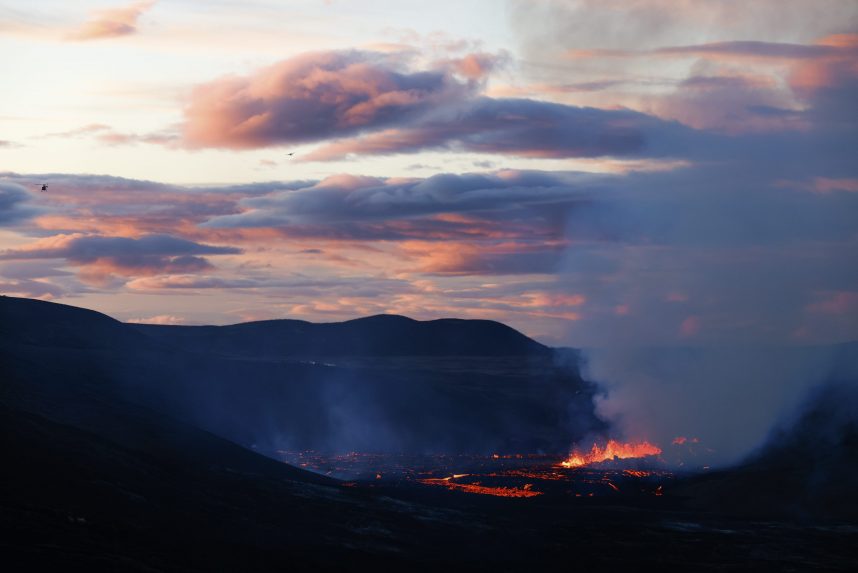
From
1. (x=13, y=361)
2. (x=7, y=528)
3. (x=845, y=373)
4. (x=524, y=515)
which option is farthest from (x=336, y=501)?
(x=845, y=373)

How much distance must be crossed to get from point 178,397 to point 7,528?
106m

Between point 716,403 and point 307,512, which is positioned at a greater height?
point 716,403

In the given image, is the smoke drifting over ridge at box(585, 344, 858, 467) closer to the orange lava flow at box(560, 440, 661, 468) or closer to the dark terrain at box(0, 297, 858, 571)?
the orange lava flow at box(560, 440, 661, 468)

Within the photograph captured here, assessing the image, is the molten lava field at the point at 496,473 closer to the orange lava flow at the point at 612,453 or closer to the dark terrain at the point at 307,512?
the orange lava flow at the point at 612,453

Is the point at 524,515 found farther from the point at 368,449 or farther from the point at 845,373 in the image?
the point at 845,373

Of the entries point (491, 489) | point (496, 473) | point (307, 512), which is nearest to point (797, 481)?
point (491, 489)

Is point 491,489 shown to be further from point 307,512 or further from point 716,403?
point 716,403

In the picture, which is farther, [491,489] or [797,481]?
[491,489]

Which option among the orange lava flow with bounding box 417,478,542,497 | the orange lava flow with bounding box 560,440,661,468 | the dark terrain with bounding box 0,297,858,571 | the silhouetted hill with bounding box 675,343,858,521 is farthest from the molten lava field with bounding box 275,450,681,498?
the silhouetted hill with bounding box 675,343,858,521

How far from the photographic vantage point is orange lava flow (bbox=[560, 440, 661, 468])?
162875mm

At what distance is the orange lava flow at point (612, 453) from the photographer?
162875 millimetres

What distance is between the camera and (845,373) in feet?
597

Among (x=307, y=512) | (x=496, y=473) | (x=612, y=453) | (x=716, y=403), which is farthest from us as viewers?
(x=716, y=403)

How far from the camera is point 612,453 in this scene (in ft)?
554
